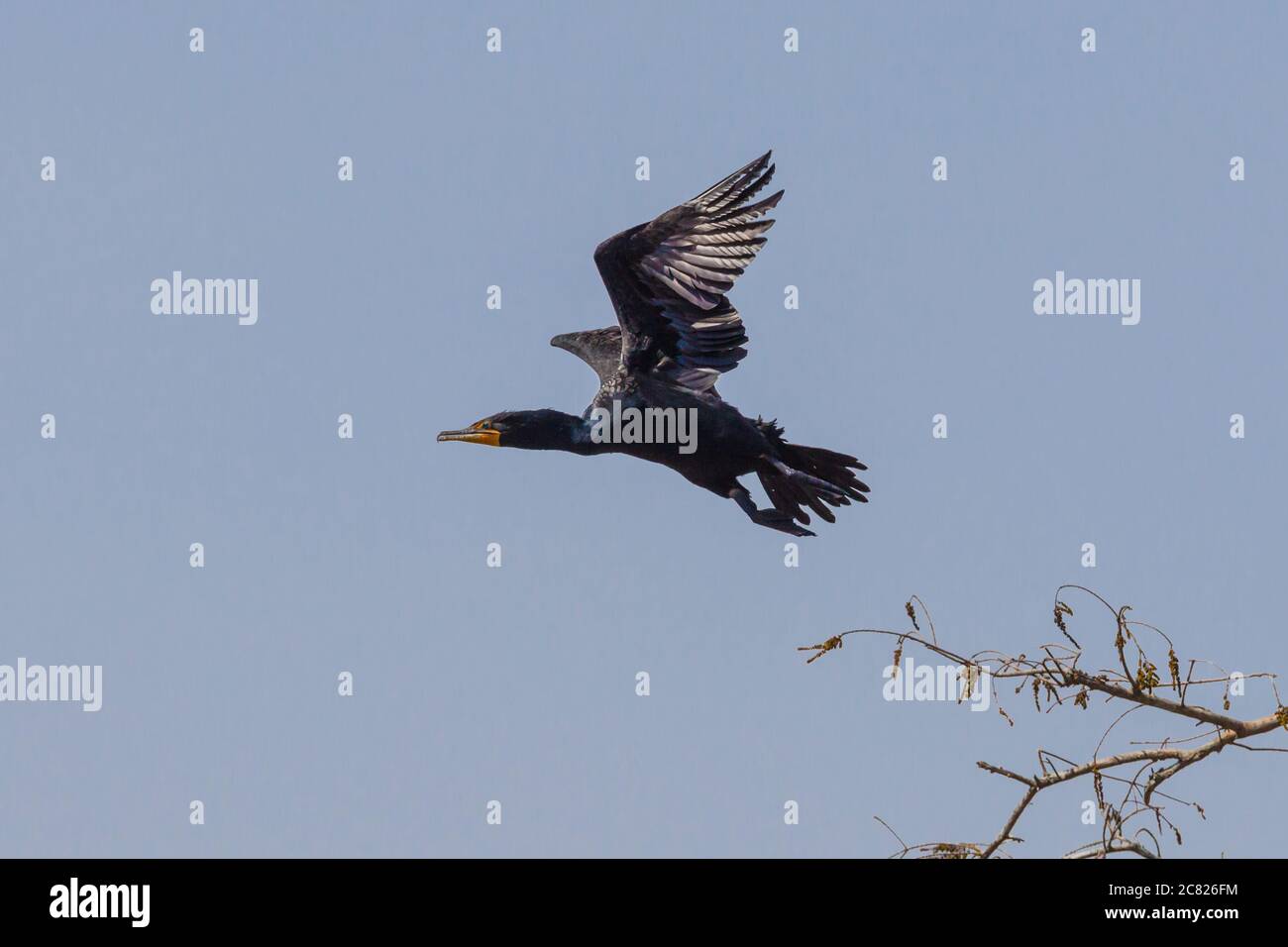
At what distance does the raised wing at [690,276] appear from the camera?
15.8 metres

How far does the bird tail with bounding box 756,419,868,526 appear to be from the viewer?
53.6 ft

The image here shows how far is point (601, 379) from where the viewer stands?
1866 cm

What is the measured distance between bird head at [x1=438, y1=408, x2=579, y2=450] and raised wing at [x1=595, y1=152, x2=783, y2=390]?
3.03 feet

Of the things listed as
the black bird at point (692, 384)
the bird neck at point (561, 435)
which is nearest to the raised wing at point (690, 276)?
the black bird at point (692, 384)

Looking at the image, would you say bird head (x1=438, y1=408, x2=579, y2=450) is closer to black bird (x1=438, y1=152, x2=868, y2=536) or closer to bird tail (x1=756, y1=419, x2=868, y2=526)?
black bird (x1=438, y1=152, x2=868, y2=536)

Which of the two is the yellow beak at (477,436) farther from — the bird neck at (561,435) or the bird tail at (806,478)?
the bird tail at (806,478)

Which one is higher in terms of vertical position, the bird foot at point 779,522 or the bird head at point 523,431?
the bird head at point 523,431

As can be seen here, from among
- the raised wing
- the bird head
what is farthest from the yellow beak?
the raised wing

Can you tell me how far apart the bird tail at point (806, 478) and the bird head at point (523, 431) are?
179cm

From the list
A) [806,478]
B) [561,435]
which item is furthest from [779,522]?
[561,435]

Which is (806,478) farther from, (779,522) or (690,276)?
(690,276)
